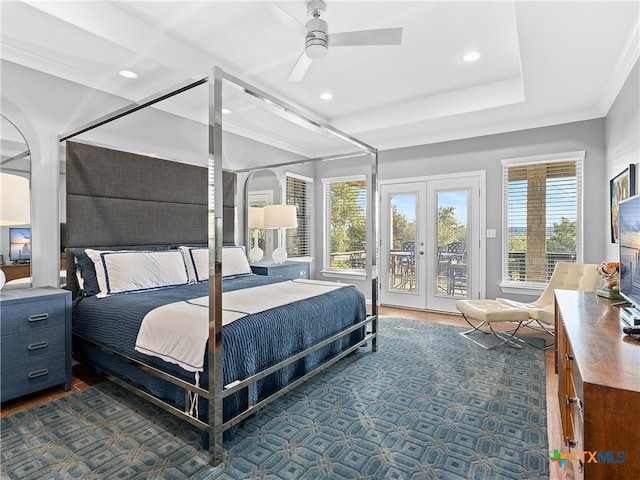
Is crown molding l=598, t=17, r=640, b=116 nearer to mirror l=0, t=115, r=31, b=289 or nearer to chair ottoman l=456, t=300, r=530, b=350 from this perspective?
chair ottoman l=456, t=300, r=530, b=350

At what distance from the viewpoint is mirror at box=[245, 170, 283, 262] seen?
194 inches

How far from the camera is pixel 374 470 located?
176 cm

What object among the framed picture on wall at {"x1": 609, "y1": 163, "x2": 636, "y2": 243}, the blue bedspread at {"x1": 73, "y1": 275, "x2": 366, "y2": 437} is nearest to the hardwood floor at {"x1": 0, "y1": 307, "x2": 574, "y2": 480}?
the blue bedspread at {"x1": 73, "y1": 275, "x2": 366, "y2": 437}

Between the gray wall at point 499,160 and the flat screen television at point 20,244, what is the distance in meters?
4.42

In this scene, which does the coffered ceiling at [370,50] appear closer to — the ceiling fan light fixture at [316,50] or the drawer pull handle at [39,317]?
the ceiling fan light fixture at [316,50]

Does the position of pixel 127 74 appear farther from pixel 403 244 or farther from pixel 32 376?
pixel 403 244

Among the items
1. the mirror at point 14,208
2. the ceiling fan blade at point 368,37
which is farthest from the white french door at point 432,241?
the mirror at point 14,208

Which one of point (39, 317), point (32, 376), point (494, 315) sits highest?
point (39, 317)

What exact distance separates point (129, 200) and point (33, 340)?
4.97 ft

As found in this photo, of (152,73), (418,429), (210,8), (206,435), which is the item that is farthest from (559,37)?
(206,435)

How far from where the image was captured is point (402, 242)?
217 inches

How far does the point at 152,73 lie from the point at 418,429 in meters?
3.48

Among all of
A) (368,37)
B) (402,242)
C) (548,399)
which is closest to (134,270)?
(368,37)

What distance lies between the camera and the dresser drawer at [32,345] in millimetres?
2354
